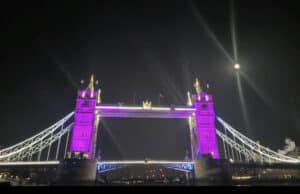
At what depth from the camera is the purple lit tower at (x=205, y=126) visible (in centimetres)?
4825

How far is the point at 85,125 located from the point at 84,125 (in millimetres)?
205

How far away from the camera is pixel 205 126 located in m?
50.0

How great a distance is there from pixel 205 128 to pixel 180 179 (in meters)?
19.3

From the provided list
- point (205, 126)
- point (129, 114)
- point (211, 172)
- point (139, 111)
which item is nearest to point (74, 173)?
point (129, 114)

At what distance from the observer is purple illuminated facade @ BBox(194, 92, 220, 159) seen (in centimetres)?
4825

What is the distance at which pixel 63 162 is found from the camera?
117ft

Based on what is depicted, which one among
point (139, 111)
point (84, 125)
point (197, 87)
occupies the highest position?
point (197, 87)

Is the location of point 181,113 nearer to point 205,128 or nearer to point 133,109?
point 205,128

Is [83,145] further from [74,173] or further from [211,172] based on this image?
[211,172]

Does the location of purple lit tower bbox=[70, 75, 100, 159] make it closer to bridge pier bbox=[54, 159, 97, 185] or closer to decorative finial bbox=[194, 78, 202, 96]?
bridge pier bbox=[54, 159, 97, 185]

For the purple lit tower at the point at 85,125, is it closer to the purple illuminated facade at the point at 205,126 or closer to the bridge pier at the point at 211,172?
the bridge pier at the point at 211,172

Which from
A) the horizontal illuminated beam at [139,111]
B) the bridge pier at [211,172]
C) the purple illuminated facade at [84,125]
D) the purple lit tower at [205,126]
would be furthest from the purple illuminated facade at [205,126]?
the purple illuminated facade at [84,125]

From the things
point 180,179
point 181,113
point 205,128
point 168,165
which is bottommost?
point 180,179
